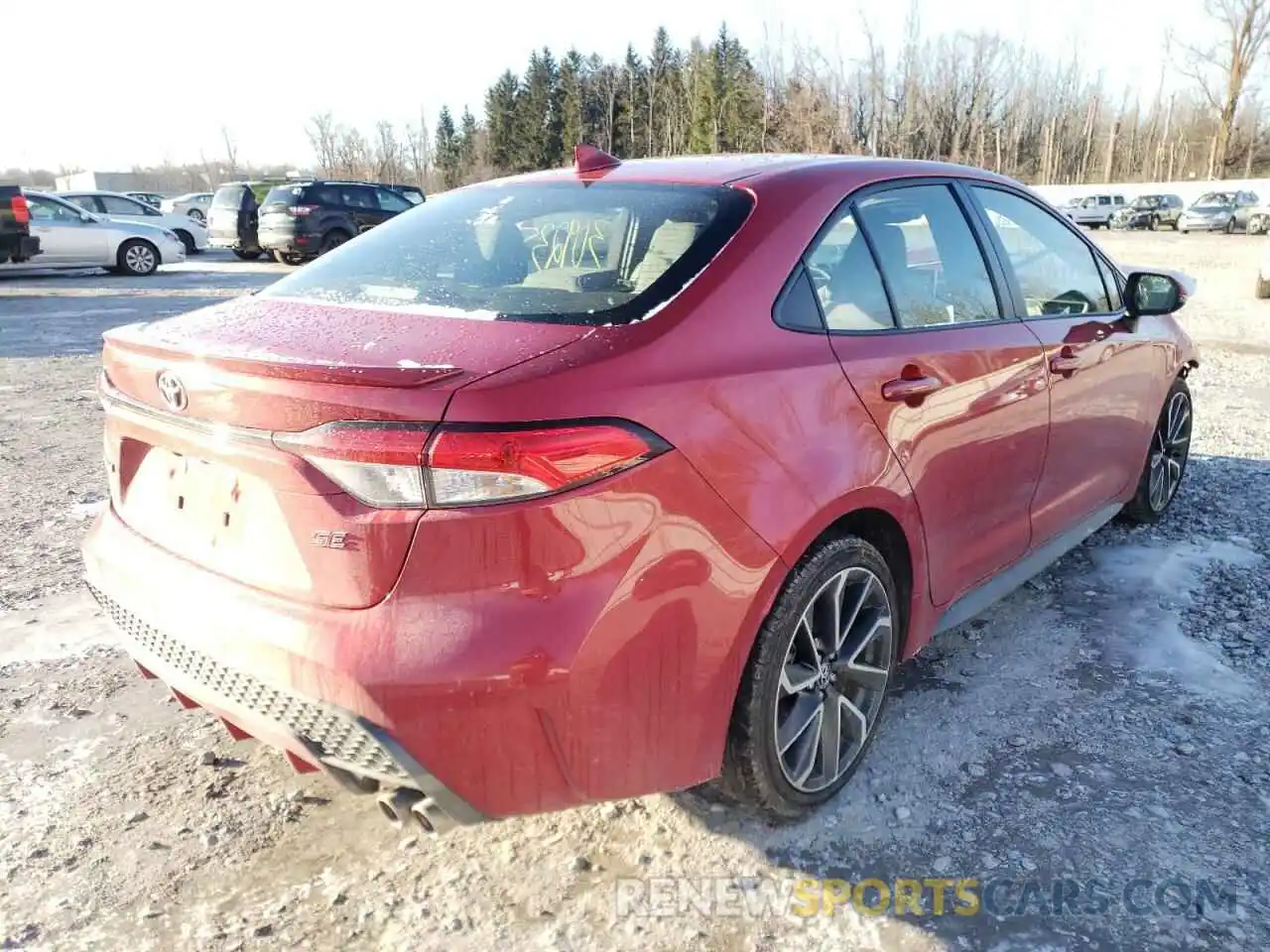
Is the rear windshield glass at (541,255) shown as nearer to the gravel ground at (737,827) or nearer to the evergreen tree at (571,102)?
the gravel ground at (737,827)

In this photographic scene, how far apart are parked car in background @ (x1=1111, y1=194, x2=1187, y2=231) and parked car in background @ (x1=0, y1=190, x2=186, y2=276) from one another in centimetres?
3520

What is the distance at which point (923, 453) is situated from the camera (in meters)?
2.65

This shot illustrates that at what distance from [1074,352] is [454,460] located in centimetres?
252

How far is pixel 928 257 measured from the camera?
2936 millimetres

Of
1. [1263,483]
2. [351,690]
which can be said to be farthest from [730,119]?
[351,690]

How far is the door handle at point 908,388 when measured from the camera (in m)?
2.51

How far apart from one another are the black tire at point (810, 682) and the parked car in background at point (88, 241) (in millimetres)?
17940

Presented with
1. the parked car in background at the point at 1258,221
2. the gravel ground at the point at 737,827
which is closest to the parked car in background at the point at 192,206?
the gravel ground at the point at 737,827

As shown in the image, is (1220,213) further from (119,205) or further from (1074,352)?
(1074,352)

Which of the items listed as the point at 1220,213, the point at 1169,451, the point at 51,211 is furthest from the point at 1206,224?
the point at 1169,451

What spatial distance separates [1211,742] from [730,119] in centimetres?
5820

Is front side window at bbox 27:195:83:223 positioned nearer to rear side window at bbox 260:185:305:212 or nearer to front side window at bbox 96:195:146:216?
rear side window at bbox 260:185:305:212

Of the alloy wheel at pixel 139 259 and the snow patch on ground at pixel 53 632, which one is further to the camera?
the alloy wheel at pixel 139 259

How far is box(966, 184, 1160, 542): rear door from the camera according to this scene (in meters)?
3.31
